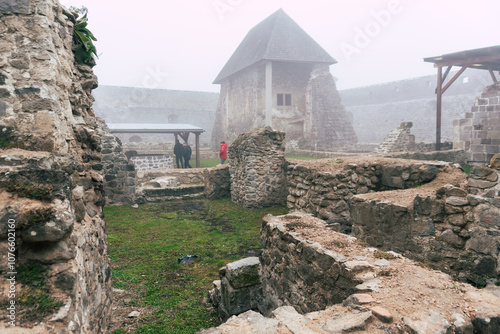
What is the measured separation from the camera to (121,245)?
6.34 meters

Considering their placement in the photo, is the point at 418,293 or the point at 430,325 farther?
the point at 418,293

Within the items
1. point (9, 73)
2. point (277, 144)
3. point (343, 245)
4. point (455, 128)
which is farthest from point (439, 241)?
point (455, 128)

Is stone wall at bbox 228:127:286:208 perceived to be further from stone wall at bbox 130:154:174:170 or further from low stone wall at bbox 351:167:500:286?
stone wall at bbox 130:154:174:170

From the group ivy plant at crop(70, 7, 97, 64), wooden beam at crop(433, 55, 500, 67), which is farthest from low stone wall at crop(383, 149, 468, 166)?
ivy plant at crop(70, 7, 97, 64)

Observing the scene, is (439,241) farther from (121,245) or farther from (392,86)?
(392,86)

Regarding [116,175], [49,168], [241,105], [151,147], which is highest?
[241,105]

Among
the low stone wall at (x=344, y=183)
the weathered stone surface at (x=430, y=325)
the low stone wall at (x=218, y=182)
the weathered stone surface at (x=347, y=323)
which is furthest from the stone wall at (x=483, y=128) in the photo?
the weathered stone surface at (x=347, y=323)

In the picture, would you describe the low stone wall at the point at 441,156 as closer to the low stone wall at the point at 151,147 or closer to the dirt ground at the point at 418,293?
the dirt ground at the point at 418,293

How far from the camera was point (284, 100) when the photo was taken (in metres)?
25.2

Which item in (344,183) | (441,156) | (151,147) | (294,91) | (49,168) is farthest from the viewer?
(151,147)

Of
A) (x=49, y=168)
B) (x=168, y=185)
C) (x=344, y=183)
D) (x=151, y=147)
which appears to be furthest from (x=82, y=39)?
(x=151, y=147)

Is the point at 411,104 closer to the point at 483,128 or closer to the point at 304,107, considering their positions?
the point at 304,107

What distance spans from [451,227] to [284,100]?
2230 centimetres

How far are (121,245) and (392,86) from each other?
42656mm
